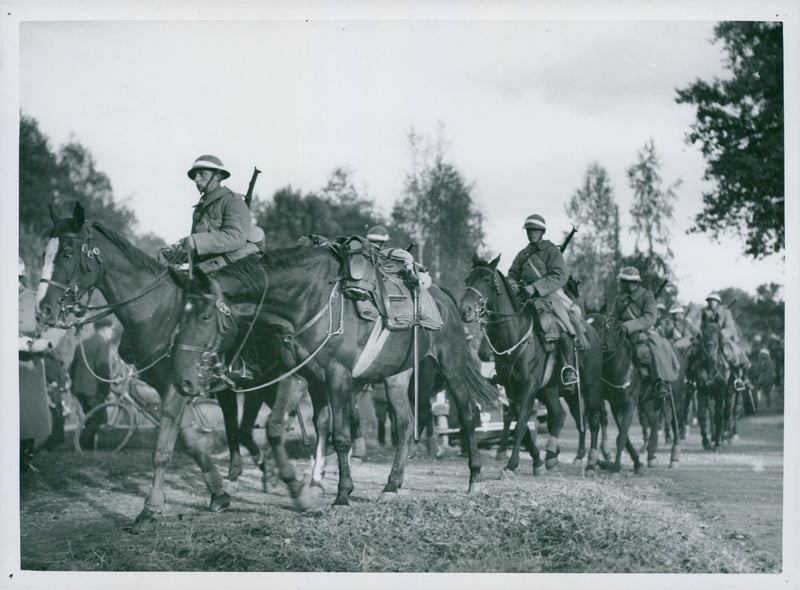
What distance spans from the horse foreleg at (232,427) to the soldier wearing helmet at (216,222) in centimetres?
211

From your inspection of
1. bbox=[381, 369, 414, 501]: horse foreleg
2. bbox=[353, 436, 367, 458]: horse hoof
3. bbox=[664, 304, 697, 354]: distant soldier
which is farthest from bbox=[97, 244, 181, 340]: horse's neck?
bbox=[664, 304, 697, 354]: distant soldier

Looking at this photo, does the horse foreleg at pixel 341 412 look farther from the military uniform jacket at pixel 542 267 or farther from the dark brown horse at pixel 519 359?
the military uniform jacket at pixel 542 267

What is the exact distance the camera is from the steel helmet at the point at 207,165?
900cm

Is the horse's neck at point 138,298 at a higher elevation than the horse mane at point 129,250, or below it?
below

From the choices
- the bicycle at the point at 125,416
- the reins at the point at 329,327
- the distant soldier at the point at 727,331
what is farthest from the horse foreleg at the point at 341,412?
the distant soldier at the point at 727,331

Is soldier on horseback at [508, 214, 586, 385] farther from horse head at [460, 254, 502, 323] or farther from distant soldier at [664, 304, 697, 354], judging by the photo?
distant soldier at [664, 304, 697, 354]

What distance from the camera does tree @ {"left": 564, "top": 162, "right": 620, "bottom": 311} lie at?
12.4 metres

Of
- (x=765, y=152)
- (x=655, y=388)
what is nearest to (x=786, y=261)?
(x=765, y=152)

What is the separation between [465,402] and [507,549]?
267 centimetres

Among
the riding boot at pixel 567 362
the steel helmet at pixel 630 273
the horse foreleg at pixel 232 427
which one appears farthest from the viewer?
the steel helmet at pixel 630 273

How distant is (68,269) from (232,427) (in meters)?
3.05

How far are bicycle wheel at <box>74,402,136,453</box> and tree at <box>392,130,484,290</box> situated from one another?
5192 mm

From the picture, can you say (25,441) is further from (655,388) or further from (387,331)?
(655,388)

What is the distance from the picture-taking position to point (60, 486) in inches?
413
